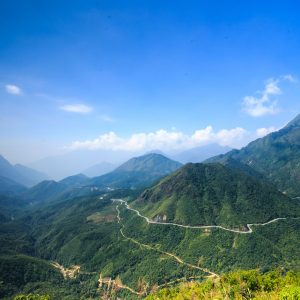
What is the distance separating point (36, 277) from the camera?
7234 inches

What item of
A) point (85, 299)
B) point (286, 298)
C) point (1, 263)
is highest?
point (286, 298)

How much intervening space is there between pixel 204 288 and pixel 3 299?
4011 inches

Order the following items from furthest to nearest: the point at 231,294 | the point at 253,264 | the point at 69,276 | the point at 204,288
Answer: the point at 69,276
the point at 253,264
the point at 204,288
the point at 231,294

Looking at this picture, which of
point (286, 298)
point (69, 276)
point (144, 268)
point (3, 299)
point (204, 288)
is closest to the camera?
point (286, 298)

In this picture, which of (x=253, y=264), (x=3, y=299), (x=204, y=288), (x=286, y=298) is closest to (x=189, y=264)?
(x=253, y=264)

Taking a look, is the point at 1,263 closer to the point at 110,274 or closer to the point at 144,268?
the point at 110,274

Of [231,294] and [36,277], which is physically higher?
[231,294]

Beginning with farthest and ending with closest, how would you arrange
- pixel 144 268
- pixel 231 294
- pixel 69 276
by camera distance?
1. pixel 69 276
2. pixel 144 268
3. pixel 231 294

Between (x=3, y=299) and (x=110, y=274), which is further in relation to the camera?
(x=110, y=274)

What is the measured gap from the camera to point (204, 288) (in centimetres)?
10706

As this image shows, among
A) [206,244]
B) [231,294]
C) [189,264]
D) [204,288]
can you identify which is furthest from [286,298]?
[206,244]

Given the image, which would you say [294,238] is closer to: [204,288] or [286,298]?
[204,288]

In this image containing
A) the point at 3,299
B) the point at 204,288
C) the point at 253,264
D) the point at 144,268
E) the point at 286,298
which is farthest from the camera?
the point at 144,268

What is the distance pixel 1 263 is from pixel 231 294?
447ft
